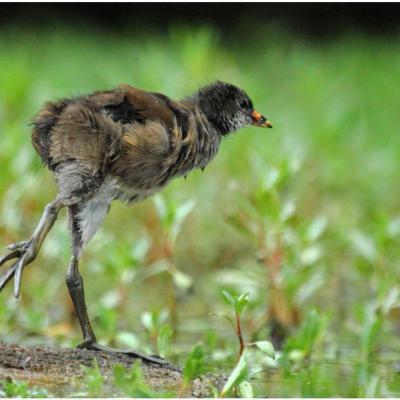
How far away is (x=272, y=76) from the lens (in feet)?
41.5

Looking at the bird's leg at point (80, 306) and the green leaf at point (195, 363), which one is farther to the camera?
the bird's leg at point (80, 306)

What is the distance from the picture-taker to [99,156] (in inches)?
182

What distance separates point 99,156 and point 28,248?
469mm

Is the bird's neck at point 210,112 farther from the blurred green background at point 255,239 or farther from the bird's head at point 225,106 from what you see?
the blurred green background at point 255,239

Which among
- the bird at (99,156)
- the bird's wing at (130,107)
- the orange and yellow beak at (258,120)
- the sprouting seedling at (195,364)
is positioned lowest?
the sprouting seedling at (195,364)

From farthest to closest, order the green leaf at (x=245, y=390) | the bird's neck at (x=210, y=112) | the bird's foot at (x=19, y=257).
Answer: the bird's neck at (x=210, y=112), the bird's foot at (x=19, y=257), the green leaf at (x=245, y=390)

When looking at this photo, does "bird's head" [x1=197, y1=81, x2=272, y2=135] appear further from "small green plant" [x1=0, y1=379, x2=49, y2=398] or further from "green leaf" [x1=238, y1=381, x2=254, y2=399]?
"small green plant" [x1=0, y1=379, x2=49, y2=398]

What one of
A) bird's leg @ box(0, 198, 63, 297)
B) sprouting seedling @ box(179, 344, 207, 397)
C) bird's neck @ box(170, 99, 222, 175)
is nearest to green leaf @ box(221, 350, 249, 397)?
sprouting seedling @ box(179, 344, 207, 397)

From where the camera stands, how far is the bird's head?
5374 millimetres

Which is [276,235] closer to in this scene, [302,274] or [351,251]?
[302,274]

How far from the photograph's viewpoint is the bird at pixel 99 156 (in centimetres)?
460

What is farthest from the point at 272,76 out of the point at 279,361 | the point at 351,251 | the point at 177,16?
the point at 279,361

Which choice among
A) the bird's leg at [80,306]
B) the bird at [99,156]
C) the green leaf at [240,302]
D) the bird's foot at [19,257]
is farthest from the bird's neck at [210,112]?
the green leaf at [240,302]

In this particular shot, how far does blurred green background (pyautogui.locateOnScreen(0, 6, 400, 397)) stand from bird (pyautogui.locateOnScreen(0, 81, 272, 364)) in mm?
515
